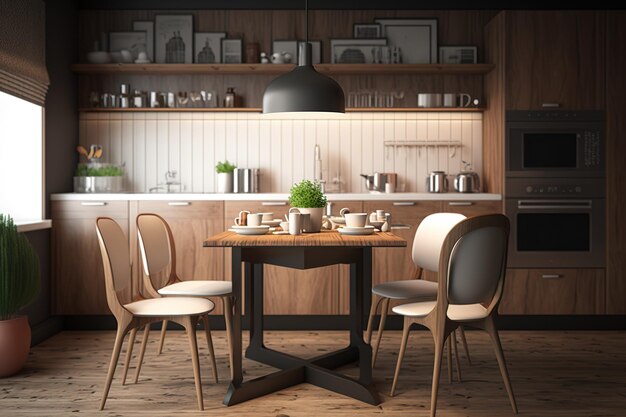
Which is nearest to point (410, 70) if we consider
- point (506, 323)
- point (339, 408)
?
point (506, 323)

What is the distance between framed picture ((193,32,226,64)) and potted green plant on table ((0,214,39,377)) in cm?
237

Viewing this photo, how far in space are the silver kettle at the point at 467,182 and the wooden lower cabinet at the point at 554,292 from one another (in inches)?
29.6

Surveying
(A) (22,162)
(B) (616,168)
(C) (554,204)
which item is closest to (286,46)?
(A) (22,162)

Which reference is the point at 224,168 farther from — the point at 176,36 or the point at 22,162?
the point at 22,162

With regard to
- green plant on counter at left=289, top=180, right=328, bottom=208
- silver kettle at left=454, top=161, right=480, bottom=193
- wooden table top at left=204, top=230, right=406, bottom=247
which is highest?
silver kettle at left=454, top=161, right=480, bottom=193

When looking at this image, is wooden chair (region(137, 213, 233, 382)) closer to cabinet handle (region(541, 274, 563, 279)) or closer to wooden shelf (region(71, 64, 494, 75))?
wooden shelf (region(71, 64, 494, 75))

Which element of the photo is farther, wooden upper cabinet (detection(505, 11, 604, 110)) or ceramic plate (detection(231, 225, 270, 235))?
wooden upper cabinet (detection(505, 11, 604, 110))

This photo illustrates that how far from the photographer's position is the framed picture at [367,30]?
5.36 meters

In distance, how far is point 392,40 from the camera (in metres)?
5.38

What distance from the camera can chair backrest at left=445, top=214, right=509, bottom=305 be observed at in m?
2.75

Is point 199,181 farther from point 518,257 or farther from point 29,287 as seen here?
point 518,257

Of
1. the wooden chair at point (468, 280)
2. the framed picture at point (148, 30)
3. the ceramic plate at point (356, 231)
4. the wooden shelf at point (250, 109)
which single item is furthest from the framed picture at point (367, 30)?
the wooden chair at point (468, 280)

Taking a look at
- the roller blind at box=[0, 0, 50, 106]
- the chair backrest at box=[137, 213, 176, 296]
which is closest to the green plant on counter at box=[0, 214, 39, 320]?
the chair backrest at box=[137, 213, 176, 296]

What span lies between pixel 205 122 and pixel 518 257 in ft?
9.16
